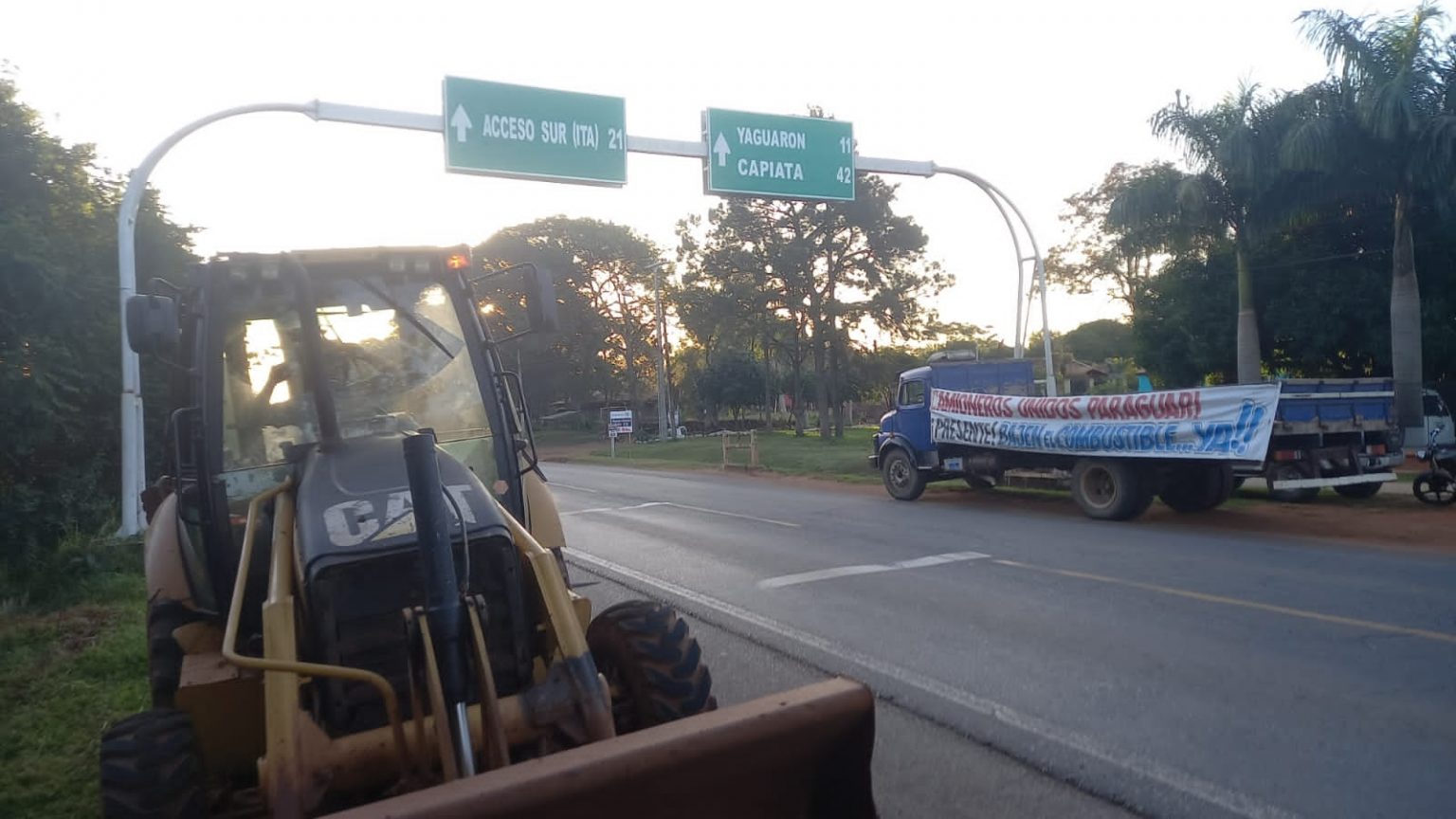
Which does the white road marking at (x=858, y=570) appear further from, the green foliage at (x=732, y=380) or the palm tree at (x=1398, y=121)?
the green foliage at (x=732, y=380)

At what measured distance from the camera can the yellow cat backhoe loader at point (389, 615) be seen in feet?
10.3

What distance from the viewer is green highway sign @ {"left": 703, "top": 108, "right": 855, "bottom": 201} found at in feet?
50.9

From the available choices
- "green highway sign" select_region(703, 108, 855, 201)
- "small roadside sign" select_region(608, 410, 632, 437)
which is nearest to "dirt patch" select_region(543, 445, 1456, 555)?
"green highway sign" select_region(703, 108, 855, 201)

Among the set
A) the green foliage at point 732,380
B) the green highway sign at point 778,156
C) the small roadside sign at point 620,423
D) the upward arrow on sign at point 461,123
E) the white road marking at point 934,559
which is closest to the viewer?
the white road marking at point 934,559

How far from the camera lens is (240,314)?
500cm

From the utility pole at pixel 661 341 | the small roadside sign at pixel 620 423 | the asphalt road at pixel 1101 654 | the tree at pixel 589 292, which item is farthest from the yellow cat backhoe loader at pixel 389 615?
the tree at pixel 589 292

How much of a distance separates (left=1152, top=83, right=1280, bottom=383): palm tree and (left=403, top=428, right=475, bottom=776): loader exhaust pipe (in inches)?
854

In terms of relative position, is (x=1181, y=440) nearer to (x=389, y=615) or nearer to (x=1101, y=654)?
(x=1101, y=654)

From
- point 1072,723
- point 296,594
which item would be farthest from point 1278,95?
point 296,594

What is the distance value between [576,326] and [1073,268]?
25354 millimetres

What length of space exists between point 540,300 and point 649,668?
1.90 metres

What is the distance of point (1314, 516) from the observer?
1452cm

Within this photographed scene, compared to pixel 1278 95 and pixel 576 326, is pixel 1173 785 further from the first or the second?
pixel 576 326

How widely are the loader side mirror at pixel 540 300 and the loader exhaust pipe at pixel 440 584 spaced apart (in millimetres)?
1557
